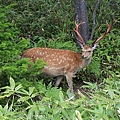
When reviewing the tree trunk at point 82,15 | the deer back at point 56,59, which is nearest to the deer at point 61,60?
the deer back at point 56,59

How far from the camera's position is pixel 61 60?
8.60 meters

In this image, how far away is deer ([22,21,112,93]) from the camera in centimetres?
838

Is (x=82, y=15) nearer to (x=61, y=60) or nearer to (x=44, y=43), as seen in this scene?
(x=44, y=43)

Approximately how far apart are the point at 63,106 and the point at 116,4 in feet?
29.6

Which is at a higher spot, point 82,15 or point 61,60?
point 82,15

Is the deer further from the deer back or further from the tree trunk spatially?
the tree trunk

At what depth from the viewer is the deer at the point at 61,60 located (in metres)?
8.38

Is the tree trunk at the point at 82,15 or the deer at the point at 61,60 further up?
the tree trunk at the point at 82,15

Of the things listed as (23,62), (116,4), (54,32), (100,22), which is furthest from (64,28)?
(23,62)

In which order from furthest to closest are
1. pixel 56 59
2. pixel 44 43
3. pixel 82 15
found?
pixel 82 15 < pixel 44 43 < pixel 56 59

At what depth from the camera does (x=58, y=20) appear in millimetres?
11086

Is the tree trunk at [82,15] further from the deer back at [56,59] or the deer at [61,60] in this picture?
the deer back at [56,59]

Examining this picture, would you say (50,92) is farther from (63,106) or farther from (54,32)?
(54,32)

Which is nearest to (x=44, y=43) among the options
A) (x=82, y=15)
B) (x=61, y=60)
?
(x=82, y=15)
